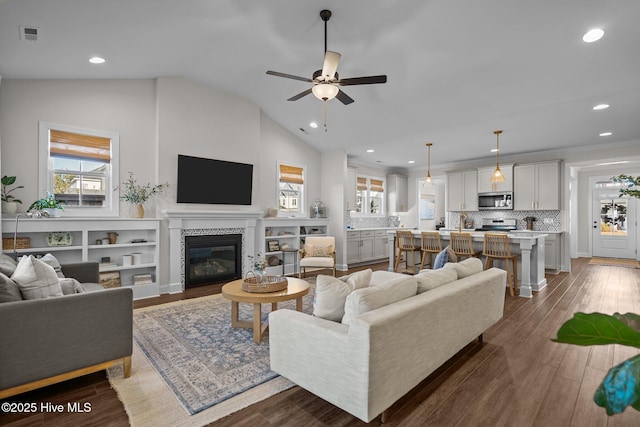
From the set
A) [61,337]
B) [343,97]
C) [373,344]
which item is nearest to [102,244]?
[61,337]

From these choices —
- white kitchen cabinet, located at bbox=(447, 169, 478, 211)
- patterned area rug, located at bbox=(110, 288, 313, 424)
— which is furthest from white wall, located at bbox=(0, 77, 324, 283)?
white kitchen cabinet, located at bbox=(447, 169, 478, 211)

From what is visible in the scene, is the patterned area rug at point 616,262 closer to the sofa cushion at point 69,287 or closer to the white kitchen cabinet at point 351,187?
the white kitchen cabinet at point 351,187

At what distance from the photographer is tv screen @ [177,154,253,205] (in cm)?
525

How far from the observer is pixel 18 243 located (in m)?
3.89

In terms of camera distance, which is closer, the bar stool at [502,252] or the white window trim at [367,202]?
the bar stool at [502,252]

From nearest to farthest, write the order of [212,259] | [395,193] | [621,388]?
[621,388]
[212,259]
[395,193]

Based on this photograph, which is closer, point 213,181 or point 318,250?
point 213,181

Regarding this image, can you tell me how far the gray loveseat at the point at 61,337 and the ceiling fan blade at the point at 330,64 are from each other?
2552mm

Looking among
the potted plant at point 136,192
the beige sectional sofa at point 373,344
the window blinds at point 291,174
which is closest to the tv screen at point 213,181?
the potted plant at point 136,192

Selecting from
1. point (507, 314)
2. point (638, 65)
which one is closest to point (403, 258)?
point (507, 314)

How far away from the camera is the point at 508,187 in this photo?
762cm

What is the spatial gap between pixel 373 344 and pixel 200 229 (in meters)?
4.36

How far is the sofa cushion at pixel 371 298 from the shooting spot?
6.42 ft

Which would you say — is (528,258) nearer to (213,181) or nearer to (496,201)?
(496,201)
